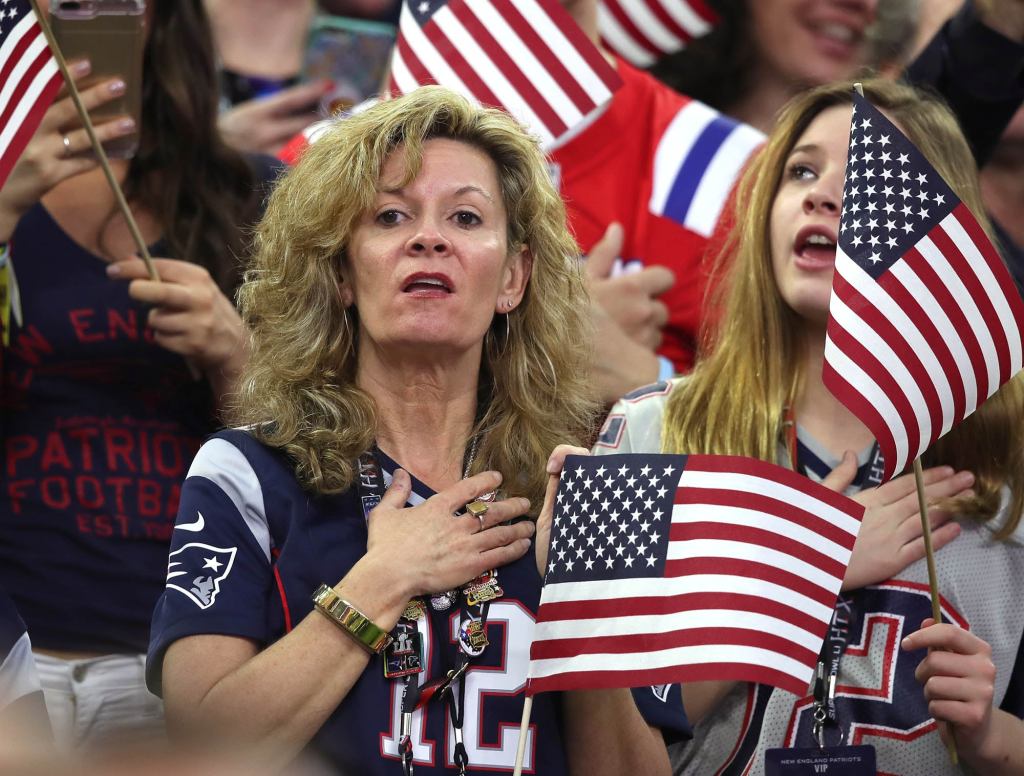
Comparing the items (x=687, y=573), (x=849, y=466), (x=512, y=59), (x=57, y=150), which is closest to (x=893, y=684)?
(x=849, y=466)

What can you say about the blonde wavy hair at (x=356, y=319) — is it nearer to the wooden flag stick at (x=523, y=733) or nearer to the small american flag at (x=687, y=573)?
the small american flag at (x=687, y=573)

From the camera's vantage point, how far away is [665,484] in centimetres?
281

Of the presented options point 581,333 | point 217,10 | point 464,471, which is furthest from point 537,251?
point 217,10

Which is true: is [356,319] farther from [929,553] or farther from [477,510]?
[929,553]

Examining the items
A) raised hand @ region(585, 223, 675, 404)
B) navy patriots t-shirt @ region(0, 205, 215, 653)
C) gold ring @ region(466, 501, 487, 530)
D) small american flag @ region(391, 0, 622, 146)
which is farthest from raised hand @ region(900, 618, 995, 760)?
small american flag @ region(391, 0, 622, 146)

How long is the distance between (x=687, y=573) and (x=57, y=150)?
1764mm

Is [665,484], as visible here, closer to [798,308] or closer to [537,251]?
[537,251]

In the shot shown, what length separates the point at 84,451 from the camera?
141 inches

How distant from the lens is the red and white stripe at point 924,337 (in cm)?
292

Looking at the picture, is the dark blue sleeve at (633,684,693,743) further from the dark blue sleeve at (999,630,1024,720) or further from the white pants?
the white pants

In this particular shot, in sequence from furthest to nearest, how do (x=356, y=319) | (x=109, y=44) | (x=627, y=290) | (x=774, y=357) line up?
(x=627, y=290) < (x=109, y=44) < (x=774, y=357) < (x=356, y=319)

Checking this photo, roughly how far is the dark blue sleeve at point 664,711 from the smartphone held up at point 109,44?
1724 millimetres

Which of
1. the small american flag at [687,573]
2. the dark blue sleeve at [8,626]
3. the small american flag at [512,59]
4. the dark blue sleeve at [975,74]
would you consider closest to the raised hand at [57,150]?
the small american flag at [512,59]

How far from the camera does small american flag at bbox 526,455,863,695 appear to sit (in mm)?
2670
